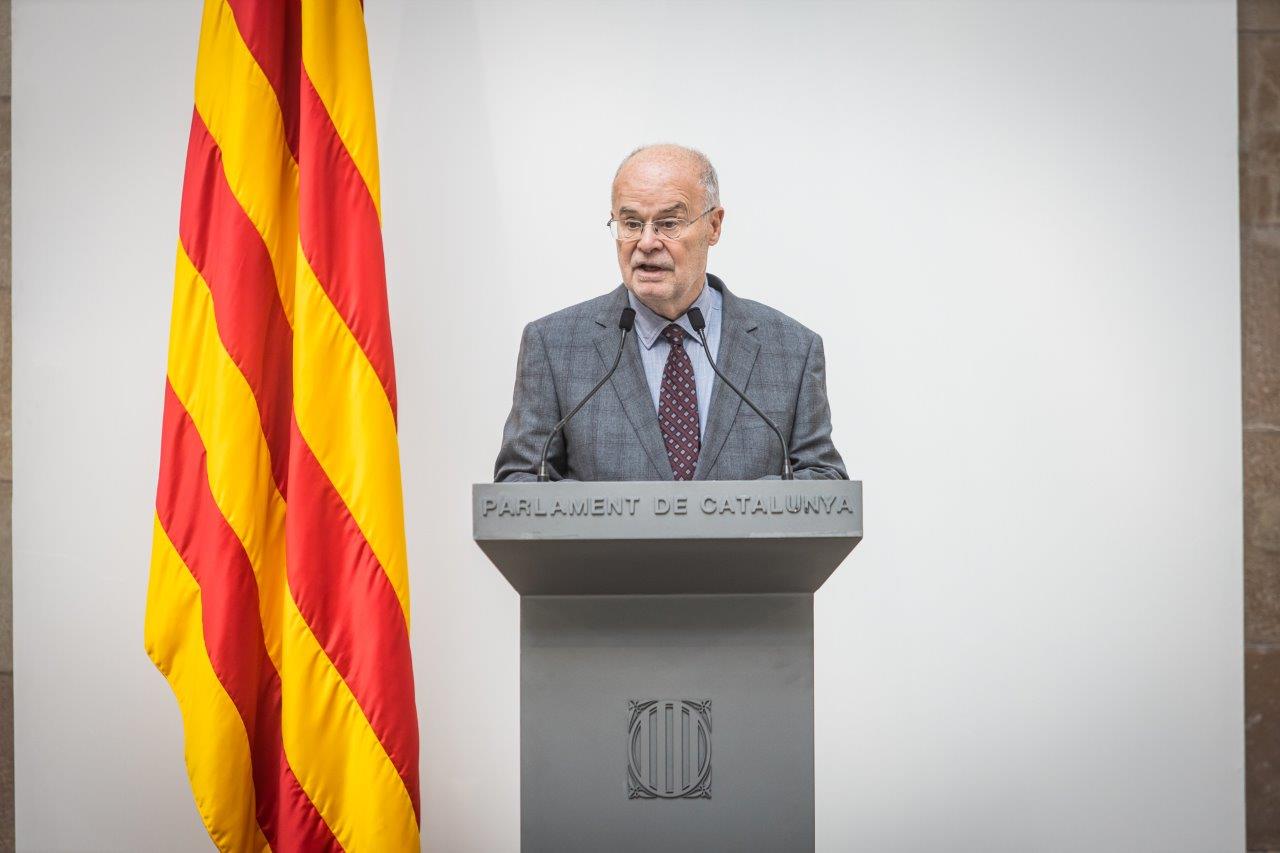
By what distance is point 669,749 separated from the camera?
1767 mm

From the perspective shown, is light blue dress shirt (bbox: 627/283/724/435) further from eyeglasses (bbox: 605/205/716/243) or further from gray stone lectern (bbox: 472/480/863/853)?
gray stone lectern (bbox: 472/480/863/853)

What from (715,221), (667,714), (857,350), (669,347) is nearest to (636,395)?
(669,347)

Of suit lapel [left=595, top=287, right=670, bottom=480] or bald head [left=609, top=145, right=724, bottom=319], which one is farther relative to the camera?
bald head [left=609, top=145, right=724, bottom=319]

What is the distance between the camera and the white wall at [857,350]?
10.2 ft

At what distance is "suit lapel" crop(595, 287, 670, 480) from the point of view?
1.98 meters

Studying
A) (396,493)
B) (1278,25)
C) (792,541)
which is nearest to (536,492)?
(792,541)

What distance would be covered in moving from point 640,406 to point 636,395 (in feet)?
0.07

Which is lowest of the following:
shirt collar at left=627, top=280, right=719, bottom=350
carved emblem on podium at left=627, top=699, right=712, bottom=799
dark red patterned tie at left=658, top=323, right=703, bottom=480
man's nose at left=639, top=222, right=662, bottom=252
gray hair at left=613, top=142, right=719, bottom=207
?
carved emblem on podium at left=627, top=699, right=712, bottom=799

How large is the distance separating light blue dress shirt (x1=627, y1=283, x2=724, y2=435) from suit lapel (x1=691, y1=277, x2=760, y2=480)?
1.1 inches

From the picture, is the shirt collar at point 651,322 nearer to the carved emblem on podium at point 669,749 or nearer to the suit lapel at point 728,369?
the suit lapel at point 728,369

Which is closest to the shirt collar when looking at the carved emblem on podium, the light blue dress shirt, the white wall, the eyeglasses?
the light blue dress shirt

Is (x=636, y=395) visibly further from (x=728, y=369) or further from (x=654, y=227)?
(x=654, y=227)

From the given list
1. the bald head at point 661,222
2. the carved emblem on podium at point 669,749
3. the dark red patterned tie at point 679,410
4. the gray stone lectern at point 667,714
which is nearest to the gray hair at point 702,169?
the bald head at point 661,222

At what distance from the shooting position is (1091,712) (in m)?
3.10
